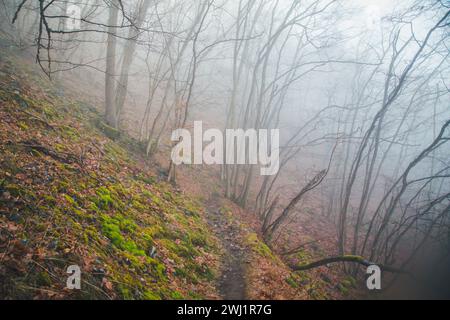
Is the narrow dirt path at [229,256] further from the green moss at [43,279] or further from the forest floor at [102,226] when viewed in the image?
the green moss at [43,279]

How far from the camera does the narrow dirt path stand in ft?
19.0

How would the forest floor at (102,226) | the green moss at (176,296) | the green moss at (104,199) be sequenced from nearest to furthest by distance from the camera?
1. the forest floor at (102,226)
2. the green moss at (176,296)
3. the green moss at (104,199)

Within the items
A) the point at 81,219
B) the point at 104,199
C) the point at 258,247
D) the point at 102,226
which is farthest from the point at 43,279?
the point at 258,247

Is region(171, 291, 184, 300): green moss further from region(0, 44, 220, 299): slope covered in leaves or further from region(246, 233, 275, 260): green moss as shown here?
region(246, 233, 275, 260): green moss

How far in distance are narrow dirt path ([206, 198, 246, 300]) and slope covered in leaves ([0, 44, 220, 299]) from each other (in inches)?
10.6

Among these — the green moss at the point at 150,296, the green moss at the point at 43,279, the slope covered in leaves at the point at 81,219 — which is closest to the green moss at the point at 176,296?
the slope covered in leaves at the point at 81,219

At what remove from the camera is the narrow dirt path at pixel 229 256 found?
5.78m

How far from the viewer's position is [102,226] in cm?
500

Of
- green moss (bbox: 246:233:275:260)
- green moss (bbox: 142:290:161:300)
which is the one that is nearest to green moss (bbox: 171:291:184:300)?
green moss (bbox: 142:290:161:300)

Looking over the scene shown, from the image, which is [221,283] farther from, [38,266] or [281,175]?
[281,175]

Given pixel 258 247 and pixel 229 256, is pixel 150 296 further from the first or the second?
pixel 258 247

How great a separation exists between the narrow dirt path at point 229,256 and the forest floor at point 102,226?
1.3 inches

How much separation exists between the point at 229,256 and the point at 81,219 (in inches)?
159
